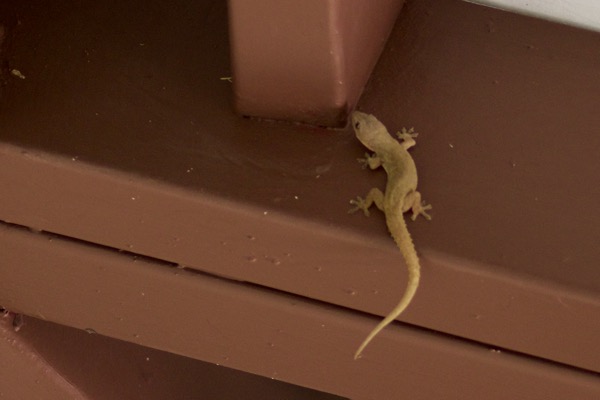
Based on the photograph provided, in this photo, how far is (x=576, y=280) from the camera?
4.48 feet

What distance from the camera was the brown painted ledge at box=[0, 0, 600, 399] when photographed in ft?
4.67

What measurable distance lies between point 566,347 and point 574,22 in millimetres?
725

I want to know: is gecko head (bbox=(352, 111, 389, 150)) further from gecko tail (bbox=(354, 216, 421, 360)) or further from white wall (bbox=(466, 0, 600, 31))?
white wall (bbox=(466, 0, 600, 31))

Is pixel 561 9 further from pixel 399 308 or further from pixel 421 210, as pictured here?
pixel 399 308

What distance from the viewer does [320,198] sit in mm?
1447

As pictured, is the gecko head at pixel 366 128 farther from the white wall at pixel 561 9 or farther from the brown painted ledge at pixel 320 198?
the white wall at pixel 561 9

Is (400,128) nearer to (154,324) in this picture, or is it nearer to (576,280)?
(576,280)

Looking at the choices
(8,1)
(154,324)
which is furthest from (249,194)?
(8,1)

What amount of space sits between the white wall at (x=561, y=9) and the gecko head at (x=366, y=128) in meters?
0.44

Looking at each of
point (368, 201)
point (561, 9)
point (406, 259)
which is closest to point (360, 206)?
point (368, 201)

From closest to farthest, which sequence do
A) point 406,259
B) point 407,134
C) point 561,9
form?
point 406,259, point 407,134, point 561,9

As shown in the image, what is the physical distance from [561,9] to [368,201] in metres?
0.66

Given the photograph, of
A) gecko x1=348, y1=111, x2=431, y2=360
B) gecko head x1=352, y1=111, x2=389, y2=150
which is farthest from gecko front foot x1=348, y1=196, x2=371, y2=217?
gecko head x1=352, y1=111, x2=389, y2=150

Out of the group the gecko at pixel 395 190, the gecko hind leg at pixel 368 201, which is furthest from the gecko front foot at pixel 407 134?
the gecko hind leg at pixel 368 201
